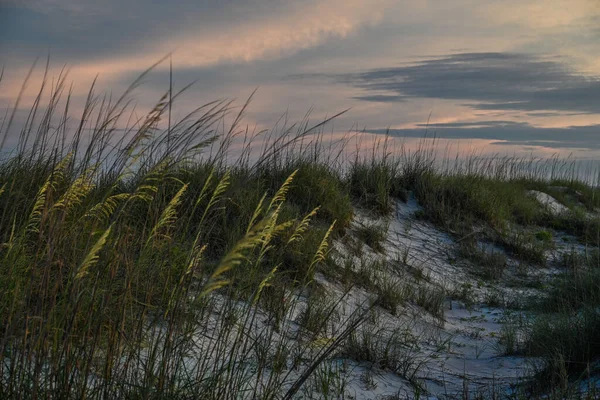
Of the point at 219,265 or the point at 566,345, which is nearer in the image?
the point at 219,265

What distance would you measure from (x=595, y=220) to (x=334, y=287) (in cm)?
654

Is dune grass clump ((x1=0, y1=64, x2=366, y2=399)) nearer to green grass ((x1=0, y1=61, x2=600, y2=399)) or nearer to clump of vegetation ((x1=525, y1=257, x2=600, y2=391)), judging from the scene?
green grass ((x1=0, y1=61, x2=600, y2=399))

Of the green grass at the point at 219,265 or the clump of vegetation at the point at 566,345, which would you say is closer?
the green grass at the point at 219,265

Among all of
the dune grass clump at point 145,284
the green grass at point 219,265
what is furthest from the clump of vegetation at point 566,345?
the dune grass clump at point 145,284

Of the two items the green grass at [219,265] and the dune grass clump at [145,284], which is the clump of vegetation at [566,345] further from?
the dune grass clump at [145,284]

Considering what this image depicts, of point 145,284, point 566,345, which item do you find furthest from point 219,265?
point 566,345

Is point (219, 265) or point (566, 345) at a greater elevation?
point (219, 265)

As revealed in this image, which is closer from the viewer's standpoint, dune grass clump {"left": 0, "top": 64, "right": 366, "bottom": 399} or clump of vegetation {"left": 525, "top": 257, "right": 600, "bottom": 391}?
dune grass clump {"left": 0, "top": 64, "right": 366, "bottom": 399}

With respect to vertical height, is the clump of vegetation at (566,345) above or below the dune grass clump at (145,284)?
below

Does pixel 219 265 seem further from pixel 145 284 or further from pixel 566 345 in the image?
pixel 566 345

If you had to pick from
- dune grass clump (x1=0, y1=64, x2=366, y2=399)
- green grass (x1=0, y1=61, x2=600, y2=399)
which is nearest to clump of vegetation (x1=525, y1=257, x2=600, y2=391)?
green grass (x1=0, y1=61, x2=600, y2=399)

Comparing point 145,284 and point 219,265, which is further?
point 145,284

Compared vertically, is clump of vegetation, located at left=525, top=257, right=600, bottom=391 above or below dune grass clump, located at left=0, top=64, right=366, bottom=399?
below

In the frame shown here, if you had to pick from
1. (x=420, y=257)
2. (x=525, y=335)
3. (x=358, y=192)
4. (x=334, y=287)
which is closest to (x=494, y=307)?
(x=420, y=257)
